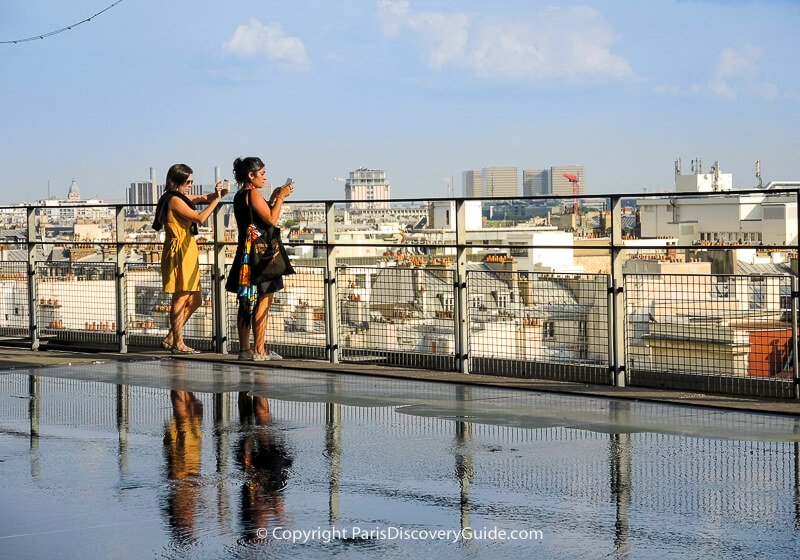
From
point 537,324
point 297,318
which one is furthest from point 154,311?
point 537,324

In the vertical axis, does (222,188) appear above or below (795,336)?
above

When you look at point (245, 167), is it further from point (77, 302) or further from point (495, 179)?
point (495, 179)

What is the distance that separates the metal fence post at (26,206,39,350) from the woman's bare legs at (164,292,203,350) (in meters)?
2.34

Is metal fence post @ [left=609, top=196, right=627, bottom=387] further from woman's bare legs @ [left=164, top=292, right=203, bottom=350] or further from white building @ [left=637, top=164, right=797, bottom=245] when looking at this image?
woman's bare legs @ [left=164, top=292, right=203, bottom=350]

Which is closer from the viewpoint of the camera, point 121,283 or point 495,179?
point 121,283

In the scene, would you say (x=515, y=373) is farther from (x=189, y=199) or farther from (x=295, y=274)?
(x=189, y=199)

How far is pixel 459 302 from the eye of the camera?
11508 mm

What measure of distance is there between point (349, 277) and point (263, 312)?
2.96 ft

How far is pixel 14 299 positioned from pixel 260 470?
884cm

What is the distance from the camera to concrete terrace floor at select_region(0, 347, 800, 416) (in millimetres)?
9341

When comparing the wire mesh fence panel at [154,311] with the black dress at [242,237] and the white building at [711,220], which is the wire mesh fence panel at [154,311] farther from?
the white building at [711,220]

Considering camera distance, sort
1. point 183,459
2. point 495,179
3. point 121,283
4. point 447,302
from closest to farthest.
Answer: point 183,459, point 447,302, point 121,283, point 495,179

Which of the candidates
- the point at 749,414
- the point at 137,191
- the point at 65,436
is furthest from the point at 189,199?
the point at 137,191

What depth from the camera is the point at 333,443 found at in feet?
25.3
